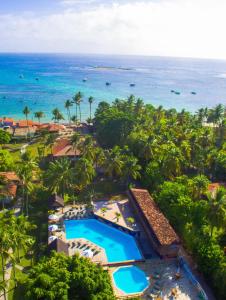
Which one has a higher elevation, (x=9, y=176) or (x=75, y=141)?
(x=75, y=141)

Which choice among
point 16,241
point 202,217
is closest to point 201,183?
point 202,217

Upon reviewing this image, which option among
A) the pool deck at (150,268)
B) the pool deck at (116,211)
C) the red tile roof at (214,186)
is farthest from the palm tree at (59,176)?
the red tile roof at (214,186)

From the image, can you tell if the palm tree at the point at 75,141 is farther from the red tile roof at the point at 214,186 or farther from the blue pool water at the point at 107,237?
the red tile roof at the point at 214,186

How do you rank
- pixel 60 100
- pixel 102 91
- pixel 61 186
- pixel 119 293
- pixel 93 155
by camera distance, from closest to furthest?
1. pixel 119 293
2. pixel 61 186
3. pixel 93 155
4. pixel 60 100
5. pixel 102 91

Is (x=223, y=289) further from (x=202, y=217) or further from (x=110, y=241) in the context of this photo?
(x=110, y=241)

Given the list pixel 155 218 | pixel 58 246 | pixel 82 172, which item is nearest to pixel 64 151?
pixel 82 172

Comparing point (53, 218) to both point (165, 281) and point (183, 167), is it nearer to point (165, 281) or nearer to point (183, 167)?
point (165, 281)

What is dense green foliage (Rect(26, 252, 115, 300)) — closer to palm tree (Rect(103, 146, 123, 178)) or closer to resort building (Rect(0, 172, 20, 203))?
resort building (Rect(0, 172, 20, 203))
